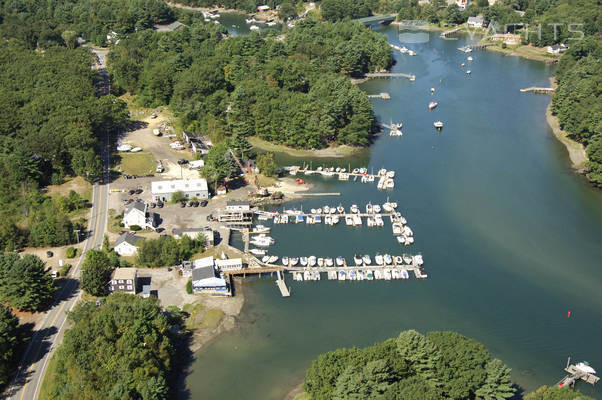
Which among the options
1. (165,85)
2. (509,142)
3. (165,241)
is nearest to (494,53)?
(509,142)

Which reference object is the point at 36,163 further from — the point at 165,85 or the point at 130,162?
the point at 165,85

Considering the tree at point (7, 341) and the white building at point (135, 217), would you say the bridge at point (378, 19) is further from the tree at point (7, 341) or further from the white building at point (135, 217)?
the tree at point (7, 341)

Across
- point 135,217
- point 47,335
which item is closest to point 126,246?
point 135,217

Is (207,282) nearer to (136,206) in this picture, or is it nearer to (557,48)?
(136,206)

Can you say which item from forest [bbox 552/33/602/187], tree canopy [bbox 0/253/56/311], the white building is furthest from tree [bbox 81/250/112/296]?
forest [bbox 552/33/602/187]

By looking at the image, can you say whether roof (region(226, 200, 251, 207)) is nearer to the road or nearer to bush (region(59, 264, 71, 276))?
the road

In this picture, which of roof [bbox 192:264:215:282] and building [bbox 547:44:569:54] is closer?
roof [bbox 192:264:215:282]

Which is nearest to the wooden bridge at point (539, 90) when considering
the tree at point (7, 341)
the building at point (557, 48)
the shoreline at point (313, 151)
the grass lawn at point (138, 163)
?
the building at point (557, 48)
